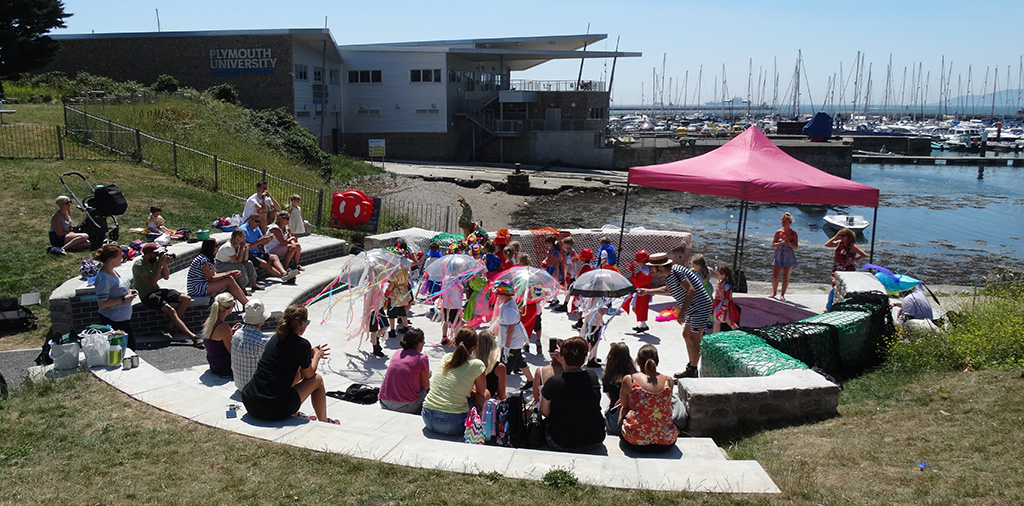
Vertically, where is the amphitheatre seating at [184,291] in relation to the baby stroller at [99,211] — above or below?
below

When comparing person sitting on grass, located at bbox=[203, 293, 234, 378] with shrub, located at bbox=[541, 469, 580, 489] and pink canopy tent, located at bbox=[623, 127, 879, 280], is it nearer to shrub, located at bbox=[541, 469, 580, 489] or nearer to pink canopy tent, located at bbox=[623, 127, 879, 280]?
shrub, located at bbox=[541, 469, 580, 489]

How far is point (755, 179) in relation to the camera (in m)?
12.5

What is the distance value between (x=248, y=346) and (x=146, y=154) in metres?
16.7

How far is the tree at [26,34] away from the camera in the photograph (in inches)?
1350

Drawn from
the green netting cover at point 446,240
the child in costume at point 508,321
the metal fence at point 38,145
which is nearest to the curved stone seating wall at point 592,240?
the green netting cover at point 446,240

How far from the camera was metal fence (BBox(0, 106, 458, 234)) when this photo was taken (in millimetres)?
19891

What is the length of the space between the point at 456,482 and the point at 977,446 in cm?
411

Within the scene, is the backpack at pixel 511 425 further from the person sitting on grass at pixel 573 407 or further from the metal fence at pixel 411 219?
the metal fence at pixel 411 219

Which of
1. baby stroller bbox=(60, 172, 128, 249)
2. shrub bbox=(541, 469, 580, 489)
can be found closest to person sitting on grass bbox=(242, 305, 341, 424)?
shrub bbox=(541, 469, 580, 489)

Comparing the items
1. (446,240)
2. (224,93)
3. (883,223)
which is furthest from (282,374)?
(883,223)

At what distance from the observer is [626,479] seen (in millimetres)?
5316

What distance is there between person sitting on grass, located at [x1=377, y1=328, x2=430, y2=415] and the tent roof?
7.20m

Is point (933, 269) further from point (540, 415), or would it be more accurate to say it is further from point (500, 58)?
point (500, 58)

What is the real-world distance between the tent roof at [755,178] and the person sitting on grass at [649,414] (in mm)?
6576
